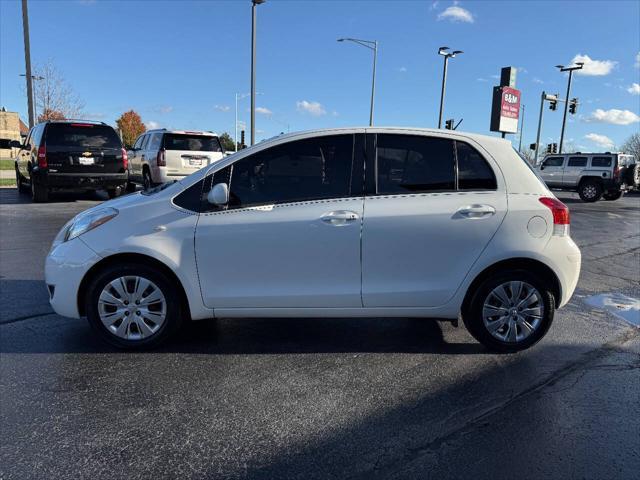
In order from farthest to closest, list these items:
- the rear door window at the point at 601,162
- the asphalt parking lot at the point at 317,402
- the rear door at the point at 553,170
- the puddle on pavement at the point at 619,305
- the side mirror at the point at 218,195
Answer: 1. the rear door at the point at 553,170
2. the rear door window at the point at 601,162
3. the puddle on pavement at the point at 619,305
4. the side mirror at the point at 218,195
5. the asphalt parking lot at the point at 317,402

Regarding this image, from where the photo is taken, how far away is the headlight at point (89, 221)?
3.87 metres

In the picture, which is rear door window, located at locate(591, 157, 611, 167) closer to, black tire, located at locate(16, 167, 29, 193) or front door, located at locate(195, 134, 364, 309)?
front door, located at locate(195, 134, 364, 309)

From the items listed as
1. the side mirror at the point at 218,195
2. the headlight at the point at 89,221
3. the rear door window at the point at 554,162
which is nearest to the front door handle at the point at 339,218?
the side mirror at the point at 218,195

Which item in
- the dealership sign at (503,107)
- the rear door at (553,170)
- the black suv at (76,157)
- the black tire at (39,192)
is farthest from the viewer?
the rear door at (553,170)

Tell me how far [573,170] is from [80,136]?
1965 cm

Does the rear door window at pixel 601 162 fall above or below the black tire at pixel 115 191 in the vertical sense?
above

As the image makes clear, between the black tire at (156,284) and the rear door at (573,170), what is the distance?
2208cm

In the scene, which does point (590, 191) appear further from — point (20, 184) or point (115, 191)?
point (20, 184)

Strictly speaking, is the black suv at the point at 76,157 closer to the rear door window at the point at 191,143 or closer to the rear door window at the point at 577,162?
the rear door window at the point at 191,143

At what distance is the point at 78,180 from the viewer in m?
12.2

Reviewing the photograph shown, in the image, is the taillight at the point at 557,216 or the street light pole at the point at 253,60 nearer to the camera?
the taillight at the point at 557,216

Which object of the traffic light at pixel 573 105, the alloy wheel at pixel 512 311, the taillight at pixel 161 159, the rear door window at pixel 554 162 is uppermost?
the traffic light at pixel 573 105

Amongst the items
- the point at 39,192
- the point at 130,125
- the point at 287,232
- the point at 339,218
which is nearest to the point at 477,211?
the point at 339,218

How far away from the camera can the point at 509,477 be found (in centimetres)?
248
